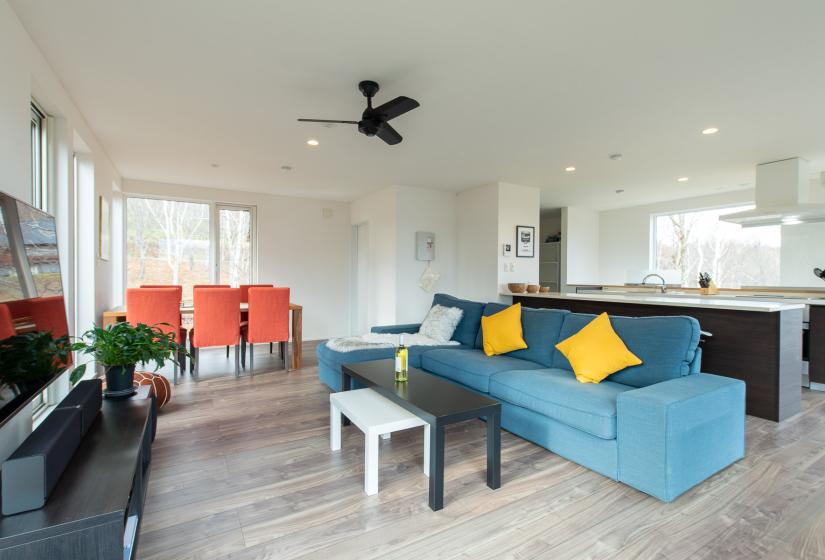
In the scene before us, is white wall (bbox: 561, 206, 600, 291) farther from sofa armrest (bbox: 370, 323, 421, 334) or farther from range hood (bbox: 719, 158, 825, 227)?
sofa armrest (bbox: 370, 323, 421, 334)

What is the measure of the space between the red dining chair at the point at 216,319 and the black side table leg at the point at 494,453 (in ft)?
10.3

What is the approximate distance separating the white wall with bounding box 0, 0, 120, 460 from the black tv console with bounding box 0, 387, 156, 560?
68cm

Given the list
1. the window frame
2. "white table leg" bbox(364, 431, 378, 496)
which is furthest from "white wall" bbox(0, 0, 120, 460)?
the window frame

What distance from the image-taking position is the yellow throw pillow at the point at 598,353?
8.45ft

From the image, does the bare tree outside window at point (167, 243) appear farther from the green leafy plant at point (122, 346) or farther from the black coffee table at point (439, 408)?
the black coffee table at point (439, 408)

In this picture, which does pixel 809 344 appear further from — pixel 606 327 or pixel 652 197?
pixel 652 197

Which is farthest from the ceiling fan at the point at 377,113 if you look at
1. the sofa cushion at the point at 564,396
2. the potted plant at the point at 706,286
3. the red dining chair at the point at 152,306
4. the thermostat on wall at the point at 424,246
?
the potted plant at the point at 706,286

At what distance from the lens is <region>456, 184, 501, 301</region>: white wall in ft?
18.6

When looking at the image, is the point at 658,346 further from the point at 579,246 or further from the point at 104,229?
the point at 579,246

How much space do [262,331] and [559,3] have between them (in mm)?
4052

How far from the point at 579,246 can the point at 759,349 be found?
16.0 feet

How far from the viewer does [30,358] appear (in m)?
1.52

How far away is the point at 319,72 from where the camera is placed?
261cm

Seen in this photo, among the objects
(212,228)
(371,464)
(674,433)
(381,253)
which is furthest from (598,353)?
(212,228)
